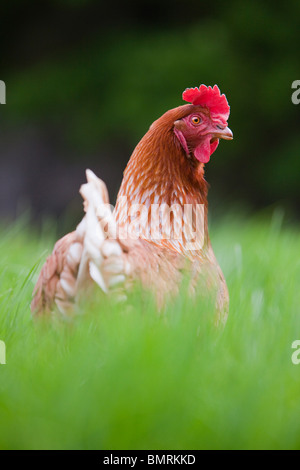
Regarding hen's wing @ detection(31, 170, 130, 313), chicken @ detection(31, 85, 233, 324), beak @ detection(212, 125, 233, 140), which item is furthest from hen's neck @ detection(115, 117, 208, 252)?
hen's wing @ detection(31, 170, 130, 313)

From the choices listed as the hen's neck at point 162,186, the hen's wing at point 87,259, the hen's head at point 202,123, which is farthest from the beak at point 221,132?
the hen's wing at point 87,259

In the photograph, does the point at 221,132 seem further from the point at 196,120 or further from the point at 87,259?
the point at 87,259

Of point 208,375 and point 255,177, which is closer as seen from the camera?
point 208,375

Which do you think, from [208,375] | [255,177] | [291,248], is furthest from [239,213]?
[208,375]

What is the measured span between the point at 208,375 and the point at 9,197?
21.1 ft

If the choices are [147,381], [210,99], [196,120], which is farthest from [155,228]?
[147,381]

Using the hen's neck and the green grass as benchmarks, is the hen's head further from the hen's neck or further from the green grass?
the green grass

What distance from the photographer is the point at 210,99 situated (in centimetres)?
224

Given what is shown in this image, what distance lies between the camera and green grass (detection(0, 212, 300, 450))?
1.33m

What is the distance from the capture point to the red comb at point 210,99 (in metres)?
2.22

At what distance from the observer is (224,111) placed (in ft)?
7.41

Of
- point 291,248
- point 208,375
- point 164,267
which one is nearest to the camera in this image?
point 208,375

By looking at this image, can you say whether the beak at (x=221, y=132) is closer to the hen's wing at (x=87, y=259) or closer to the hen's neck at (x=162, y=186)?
the hen's neck at (x=162, y=186)
